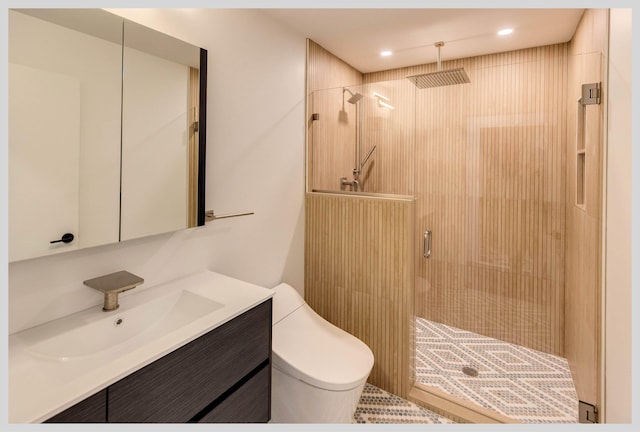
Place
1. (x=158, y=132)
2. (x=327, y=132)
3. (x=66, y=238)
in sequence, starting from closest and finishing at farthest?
(x=66, y=238), (x=158, y=132), (x=327, y=132)

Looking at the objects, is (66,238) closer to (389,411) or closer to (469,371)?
(389,411)

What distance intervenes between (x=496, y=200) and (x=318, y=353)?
4.81 ft

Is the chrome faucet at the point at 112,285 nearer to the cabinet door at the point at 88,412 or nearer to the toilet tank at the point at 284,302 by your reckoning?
the cabinet door at the point at 88,412

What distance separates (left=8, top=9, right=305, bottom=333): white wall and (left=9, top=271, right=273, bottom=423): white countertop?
0.11 m

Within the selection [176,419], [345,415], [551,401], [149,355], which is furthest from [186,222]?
[551,401]

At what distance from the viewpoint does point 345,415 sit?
5.19 feet

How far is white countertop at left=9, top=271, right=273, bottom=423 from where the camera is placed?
31.5 inches

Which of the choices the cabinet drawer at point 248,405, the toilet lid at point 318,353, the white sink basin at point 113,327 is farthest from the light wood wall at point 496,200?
the white sink basin at point 113,327

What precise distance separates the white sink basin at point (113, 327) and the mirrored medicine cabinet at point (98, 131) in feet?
0.87

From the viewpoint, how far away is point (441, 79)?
2035 mm

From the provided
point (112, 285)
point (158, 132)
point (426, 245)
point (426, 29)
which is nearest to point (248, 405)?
point (112, 285)

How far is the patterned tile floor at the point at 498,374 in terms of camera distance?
1884mm

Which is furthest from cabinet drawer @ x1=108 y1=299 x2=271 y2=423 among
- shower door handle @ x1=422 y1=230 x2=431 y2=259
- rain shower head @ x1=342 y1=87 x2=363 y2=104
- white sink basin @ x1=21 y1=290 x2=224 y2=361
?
rain shower head @ x1=342 y1=87 x2=363 y2=104

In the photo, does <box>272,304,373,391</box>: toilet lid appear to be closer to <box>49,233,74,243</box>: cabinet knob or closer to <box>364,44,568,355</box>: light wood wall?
<box>364,44,568,355</box>: light wood wall
